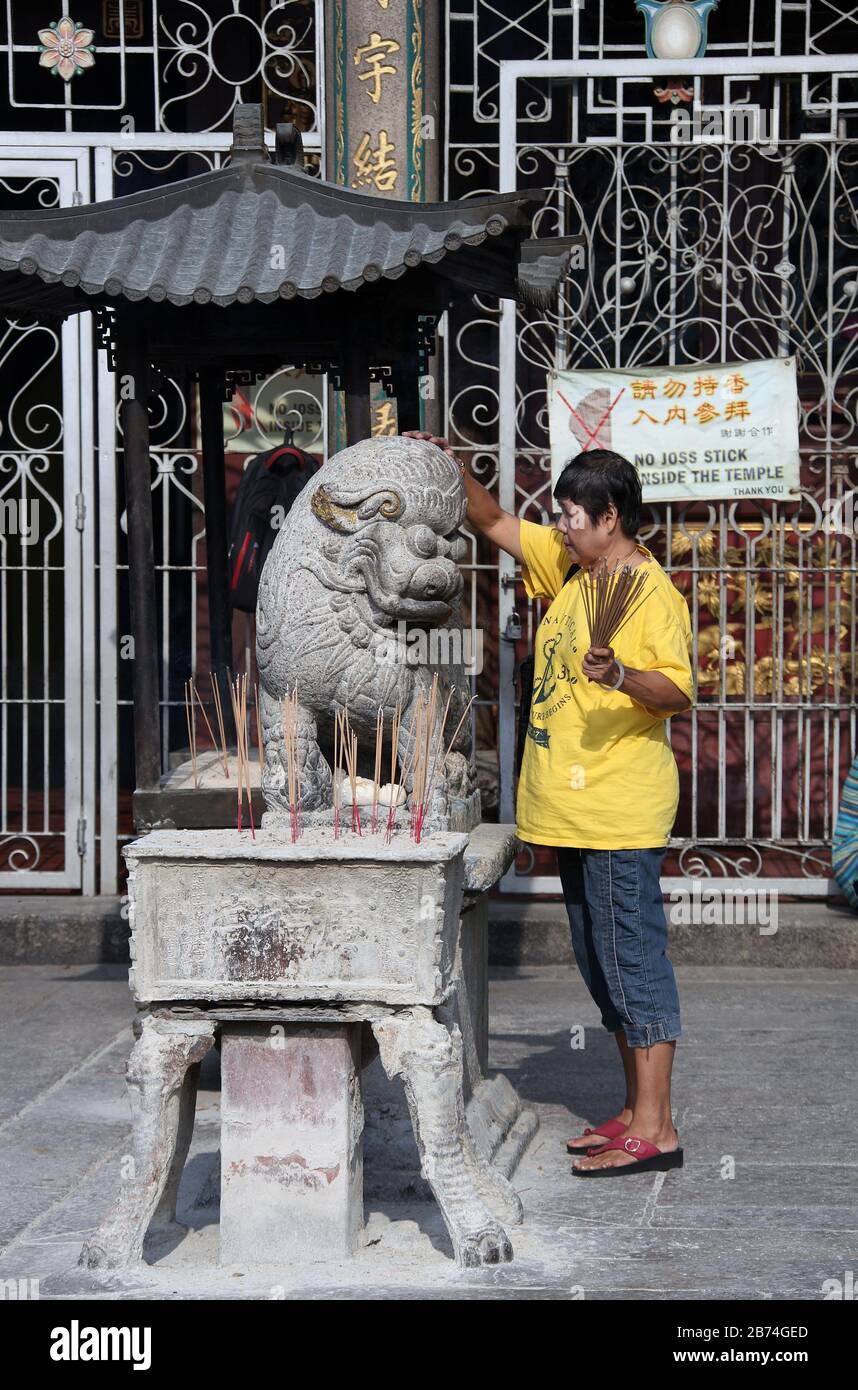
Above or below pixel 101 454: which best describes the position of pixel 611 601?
below

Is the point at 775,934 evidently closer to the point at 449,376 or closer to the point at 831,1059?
the point at 831,1059

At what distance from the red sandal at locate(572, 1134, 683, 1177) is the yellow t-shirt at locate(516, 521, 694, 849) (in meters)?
0.77

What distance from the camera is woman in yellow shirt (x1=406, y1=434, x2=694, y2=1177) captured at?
4.29 metres

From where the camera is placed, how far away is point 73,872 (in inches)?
280

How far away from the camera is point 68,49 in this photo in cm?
702

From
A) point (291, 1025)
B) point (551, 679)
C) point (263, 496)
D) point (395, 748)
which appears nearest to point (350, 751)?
point (395, 748)

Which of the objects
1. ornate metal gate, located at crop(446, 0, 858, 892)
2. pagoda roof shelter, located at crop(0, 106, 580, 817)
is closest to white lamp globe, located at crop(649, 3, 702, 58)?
ornate metal gate, located at crop(446, 0, 858, 892)

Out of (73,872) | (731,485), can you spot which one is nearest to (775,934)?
(731,485)

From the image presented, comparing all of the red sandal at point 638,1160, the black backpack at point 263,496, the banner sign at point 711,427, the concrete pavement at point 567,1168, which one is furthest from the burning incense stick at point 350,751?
the banner sign at point 711,427

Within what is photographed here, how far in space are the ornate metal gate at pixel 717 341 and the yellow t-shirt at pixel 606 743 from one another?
8.05 feet

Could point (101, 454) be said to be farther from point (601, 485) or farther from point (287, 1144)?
point (287, 1144)

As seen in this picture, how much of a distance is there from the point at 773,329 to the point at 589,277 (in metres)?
0.84

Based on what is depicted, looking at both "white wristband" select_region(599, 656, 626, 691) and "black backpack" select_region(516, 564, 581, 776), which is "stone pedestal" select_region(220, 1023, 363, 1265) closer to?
"white wristband" select_region(599, 656, 626, 691)

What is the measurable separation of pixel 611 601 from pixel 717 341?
3.25 m
